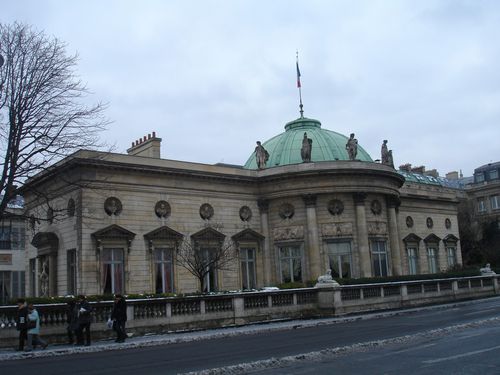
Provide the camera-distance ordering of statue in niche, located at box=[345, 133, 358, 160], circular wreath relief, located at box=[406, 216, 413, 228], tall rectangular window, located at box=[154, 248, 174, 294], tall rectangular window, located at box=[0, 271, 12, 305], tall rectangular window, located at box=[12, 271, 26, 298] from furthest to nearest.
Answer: tall rectangular window, located at box=[12, 271, 26, 298], circular wreath relief, located at box=[406, 216, 413, 228], tall rectangular window, located at box=[0, 271, 12, 305], statue in niche, located at box=[345, 133, 358, 160], tall rectangular window, located at box=[154, 248, 174, 294]

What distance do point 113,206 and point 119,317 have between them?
1402 centimetres

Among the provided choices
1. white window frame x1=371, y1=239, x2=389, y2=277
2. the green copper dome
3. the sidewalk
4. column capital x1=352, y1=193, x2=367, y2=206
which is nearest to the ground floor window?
white window frame x1=371, y1=239, x2=389, y2=277

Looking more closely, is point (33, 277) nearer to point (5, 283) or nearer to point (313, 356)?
point (5, 283)

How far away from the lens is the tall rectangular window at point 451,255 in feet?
185

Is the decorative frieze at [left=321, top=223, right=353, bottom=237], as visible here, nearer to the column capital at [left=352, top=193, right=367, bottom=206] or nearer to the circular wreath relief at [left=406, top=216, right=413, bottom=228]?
the column capital at [left=352, top=193, right=367, bottom=206]

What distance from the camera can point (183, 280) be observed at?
35.9 m

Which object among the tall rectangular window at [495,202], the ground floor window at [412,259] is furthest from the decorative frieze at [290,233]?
the tall rectangular window at [495,202]

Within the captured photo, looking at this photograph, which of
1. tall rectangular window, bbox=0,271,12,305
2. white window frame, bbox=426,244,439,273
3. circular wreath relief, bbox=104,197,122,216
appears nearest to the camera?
circular wreath relief, bbox=104,197,122,216

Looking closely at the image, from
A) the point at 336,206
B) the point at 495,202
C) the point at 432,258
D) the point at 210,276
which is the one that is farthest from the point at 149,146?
the point at 495,202

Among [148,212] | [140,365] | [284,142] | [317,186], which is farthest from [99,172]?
[140,365]

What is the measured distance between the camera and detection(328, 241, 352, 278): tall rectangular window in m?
40.0

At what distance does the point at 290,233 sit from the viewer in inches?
1588

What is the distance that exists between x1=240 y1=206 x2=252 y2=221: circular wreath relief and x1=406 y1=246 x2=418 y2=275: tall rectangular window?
1756cm

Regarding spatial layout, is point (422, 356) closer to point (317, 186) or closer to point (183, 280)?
point (183, 280)
